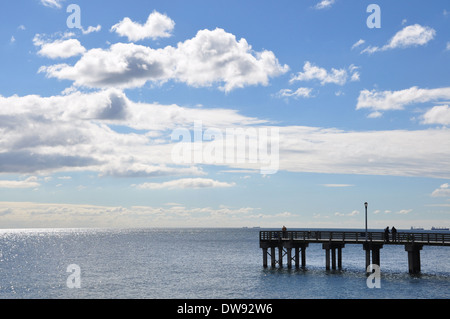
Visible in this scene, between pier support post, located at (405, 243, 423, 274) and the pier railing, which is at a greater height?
the pier railing

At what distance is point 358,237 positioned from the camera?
46.7 metres

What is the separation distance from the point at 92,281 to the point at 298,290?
2021 centimetres

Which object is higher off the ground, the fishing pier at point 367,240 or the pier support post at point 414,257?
the fishing pier at point 367,240

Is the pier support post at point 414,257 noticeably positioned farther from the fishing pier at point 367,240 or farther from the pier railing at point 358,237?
the pier railing at point 358,237

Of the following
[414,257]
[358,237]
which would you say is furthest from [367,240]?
[414,257]

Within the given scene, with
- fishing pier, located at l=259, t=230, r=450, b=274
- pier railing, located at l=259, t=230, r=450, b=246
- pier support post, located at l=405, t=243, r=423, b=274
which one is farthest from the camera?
pier support post, located at l=405, t=243, r=423, b=274

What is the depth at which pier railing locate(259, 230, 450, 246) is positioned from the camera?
44.5 metres

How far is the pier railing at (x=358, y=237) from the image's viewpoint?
146ft

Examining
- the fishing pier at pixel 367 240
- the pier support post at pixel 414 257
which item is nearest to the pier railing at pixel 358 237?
the fishing pier at pixel 367 240

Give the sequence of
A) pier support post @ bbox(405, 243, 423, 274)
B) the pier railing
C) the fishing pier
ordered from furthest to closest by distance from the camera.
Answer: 1. pier support post @ bbox(405, 243, 423, 274)
2. the fishing pier
3. the pier railing

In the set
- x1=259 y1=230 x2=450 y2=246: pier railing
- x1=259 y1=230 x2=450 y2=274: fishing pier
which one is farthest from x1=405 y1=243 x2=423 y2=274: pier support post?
x1=259 y1=230 x2=450 y2=246: pier railing

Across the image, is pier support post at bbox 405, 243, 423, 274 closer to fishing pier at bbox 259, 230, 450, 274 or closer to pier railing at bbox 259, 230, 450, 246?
fishing pier at bbox 259, 230, 450, 274

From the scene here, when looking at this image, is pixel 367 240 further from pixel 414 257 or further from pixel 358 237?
pixel 414 257
